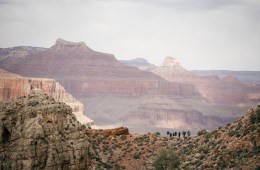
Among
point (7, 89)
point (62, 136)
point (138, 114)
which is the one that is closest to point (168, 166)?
point (62, 136)

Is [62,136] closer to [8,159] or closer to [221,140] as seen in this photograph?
[8,159]

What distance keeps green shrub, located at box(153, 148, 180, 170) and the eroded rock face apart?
11145 millimetres

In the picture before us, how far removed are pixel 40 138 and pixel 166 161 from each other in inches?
582

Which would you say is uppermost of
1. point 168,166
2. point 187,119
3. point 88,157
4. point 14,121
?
point 14,121

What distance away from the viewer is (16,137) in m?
24.0

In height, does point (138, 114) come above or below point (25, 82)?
below

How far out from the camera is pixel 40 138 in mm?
24016

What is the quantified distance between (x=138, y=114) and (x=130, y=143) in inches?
5941

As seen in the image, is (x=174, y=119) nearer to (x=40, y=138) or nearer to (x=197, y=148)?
(x=197, y=148)

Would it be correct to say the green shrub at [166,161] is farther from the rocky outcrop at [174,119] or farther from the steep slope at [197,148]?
the rocky outcrop at [174,119]

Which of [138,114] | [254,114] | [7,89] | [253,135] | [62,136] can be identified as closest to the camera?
[62,136]

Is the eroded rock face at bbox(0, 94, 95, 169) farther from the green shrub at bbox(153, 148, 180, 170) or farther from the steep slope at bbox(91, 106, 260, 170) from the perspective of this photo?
the steep slope at bbox(91, 106, 260, 170)

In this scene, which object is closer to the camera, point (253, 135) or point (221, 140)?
point (253, 135)

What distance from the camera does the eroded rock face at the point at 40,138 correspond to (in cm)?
2359
